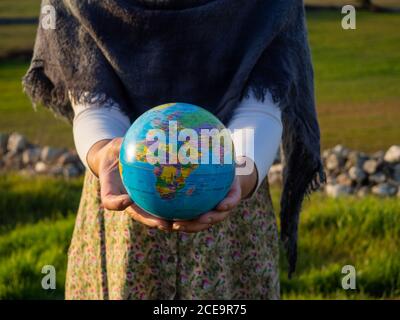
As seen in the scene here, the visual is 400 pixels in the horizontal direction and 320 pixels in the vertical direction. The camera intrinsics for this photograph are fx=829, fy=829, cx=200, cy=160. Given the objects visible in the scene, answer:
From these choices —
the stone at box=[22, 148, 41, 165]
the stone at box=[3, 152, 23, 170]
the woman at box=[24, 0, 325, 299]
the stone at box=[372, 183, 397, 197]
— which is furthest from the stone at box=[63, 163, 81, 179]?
the woman at box=[24, 0, 325, 299]

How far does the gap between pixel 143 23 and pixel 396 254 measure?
8.78ft

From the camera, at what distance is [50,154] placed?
7234mm

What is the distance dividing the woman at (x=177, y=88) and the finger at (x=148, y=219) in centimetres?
16

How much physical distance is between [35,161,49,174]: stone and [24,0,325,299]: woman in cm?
481

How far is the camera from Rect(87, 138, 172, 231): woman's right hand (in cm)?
198

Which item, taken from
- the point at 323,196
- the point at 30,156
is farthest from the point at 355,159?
the point at 30,156

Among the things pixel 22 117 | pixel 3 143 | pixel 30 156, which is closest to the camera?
pixel 30 156

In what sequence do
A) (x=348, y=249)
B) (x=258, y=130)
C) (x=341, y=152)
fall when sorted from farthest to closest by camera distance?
(x=341, y=152) → (x=348, y=249) → (x=258, y=130)

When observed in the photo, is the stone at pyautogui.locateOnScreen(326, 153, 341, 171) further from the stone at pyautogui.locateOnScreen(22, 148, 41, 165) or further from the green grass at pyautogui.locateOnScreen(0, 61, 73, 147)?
the stone at pyautogui.locateOnScreen(22, 148, 41, 165)

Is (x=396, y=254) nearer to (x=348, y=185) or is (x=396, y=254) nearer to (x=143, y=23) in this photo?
(x=348, y=185)

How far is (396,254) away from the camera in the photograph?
4.48 m

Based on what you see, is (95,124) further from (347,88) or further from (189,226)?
(347,88)

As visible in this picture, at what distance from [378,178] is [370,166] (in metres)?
0.11

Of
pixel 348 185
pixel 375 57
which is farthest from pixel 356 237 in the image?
pixel 375 57
